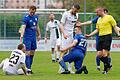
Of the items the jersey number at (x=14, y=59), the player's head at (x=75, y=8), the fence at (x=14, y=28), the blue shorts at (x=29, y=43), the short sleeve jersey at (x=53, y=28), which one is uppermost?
the player's head at (x=75, y=8)

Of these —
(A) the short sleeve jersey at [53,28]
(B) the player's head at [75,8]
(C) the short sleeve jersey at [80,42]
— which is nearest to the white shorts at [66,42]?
(C) the short sleeve jersey at [80,42]

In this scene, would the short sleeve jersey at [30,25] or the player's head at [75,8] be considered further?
the short sleeve jersey at [30,25]

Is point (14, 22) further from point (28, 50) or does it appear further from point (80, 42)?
point (80, 42)

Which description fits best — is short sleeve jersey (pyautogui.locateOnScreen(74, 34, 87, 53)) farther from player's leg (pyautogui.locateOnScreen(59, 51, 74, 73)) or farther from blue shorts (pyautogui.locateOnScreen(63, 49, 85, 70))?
player's leg (pyautogui.locateOnScreen(59, 51, 74, 73))

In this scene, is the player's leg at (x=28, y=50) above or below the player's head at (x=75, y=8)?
below

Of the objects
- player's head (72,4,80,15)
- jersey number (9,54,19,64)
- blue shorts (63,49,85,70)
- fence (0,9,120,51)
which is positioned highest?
player's head (72,4,80,15)

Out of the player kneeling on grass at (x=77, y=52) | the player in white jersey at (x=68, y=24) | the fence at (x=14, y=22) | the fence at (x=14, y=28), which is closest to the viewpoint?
the player kneeling on grass at (x=77, y=52)

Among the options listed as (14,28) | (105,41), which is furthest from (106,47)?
(14,28)

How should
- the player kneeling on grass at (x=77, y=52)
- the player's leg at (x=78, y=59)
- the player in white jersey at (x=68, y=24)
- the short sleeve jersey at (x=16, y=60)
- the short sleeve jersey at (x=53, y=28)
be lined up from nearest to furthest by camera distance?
the short sleeve jersey at (x=16, y=60) < the player's leg at (x=78, y=59) < the player kneeling on grass at (x=77, y=52) < the player in white jersey at (x=68, y=24) < the short sleeve jersey at (x=53, y=28)

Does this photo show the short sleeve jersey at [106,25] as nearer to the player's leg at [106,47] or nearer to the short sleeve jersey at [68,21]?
the player's leg at [106,47]

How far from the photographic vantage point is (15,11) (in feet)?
140

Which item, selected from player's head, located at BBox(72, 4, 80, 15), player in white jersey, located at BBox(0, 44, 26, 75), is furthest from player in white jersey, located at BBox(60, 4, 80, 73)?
player in white jersey, located at BBox(0, 44, 26, 75)

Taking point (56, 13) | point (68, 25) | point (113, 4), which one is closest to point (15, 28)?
point (56, 13)

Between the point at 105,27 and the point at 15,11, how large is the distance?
25.9 meters
